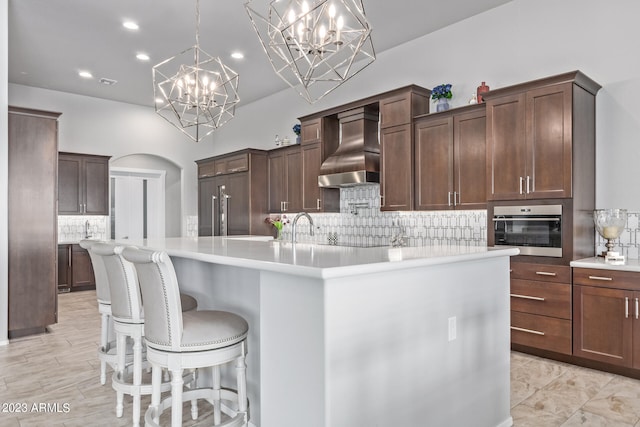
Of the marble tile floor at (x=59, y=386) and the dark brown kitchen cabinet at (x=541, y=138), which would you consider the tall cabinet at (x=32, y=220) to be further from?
the dark brown kitchen cabinet at (x=541, y=138)

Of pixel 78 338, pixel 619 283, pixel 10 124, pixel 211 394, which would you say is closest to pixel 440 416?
pixel 211 394

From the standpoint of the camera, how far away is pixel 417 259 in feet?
6.20

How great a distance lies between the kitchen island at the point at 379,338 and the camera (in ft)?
5.58

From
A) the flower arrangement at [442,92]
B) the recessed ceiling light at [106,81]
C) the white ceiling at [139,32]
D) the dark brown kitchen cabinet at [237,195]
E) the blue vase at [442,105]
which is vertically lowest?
the dark brown kitchen cabinet at [237,195]

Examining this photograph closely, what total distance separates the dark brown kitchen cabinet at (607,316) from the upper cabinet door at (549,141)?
733 millimetres

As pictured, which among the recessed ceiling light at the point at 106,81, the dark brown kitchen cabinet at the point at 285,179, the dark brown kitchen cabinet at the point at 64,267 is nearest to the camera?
the dark brown kitchen cabinet at the point at 285,179

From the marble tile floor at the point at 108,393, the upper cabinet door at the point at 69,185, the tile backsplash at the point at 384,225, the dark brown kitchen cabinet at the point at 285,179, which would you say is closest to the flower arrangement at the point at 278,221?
the tile backsplash at the point at 384,225

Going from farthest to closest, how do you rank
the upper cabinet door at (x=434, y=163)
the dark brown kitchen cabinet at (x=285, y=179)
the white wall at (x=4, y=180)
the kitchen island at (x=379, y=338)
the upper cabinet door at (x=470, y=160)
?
1. the dark brown kitchen cabinet at (x=285, y=179)
2. the upper cabinet door at (x=434, y=163)
3. the upper cabinet door at (x=470, y=160)
4. the white wall at (x=4, y=180)
5. the kitchen island at (x=379, y=338)

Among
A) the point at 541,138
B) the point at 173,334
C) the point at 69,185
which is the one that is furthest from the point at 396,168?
the point at 69,185

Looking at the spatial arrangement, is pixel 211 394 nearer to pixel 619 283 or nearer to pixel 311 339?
pixel 311 339

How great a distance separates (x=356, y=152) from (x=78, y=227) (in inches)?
211

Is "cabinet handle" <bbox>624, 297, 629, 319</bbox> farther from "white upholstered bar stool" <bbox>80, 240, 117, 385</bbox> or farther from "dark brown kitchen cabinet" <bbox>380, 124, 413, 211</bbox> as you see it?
"white upholstered bar stool" <bbox>80, 240, 117, 385</bbox>

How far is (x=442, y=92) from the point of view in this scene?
4.86 metres

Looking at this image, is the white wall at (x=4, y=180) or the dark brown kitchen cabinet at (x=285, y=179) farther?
the dark brown kitchen cabinet at (x=285, y=179)
